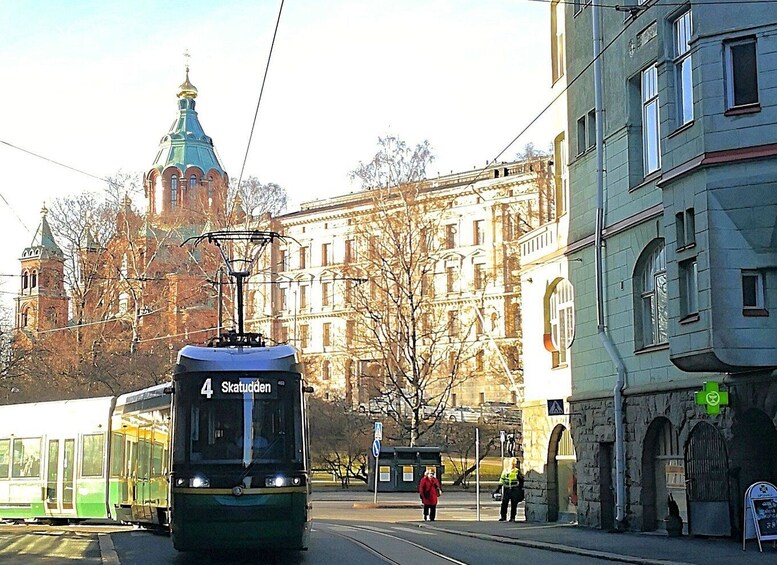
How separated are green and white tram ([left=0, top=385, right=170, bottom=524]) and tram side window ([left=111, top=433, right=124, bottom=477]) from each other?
0.8 inches

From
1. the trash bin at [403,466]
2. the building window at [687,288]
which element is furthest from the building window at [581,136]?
the trash bin at [403,466]

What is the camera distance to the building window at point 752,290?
2148 cm

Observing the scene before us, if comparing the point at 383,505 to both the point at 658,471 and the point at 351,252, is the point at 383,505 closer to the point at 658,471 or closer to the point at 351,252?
the point at 658,471

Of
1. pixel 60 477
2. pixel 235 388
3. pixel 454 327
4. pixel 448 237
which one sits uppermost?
A: pixel 448 237

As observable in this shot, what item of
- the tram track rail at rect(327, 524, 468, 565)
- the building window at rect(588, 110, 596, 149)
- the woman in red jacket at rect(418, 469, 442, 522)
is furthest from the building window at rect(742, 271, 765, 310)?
the woman in red jacket at rect(418, 469, 442, 522)

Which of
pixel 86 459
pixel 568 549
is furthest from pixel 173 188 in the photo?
pixel 568 549

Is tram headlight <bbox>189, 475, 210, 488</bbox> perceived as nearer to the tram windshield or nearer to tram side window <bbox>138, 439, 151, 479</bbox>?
the tram windshield

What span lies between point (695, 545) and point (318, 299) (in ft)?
274

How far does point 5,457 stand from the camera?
111 feet

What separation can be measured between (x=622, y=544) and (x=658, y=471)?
3.59 m

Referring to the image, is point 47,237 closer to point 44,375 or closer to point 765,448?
point 44,375

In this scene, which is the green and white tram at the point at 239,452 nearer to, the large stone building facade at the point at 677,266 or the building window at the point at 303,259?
the large stone building facade at the point at 677,266

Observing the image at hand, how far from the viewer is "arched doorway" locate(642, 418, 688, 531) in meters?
25.7

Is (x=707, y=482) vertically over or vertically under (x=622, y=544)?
over
